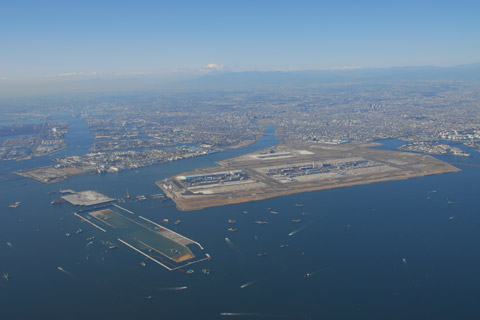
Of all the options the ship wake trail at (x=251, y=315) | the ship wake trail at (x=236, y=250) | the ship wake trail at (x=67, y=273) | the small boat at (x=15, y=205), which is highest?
the small boat at (x=15, y=205)

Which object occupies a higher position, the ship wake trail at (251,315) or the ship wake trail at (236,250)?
the ship wake trail at (236,250)

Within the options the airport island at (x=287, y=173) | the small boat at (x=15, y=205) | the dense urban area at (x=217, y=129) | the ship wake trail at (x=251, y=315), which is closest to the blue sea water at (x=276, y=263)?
the ship wake trail at (x=251, y=315)

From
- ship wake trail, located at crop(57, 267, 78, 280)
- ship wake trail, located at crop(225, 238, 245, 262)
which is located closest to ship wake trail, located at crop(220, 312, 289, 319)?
ship wake trail, located at crop(225, 238, 245, 262)

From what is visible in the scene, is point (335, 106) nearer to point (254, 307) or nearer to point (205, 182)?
point (205, 182)

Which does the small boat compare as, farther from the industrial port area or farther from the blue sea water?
the industrial port area

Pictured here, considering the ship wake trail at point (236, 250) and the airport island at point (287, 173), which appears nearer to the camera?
the ship wake trail at point (236, 250)

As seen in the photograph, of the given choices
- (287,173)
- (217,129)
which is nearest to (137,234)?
(287,173)

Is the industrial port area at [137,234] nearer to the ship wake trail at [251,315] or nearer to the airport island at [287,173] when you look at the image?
the airport island at [287,173]
